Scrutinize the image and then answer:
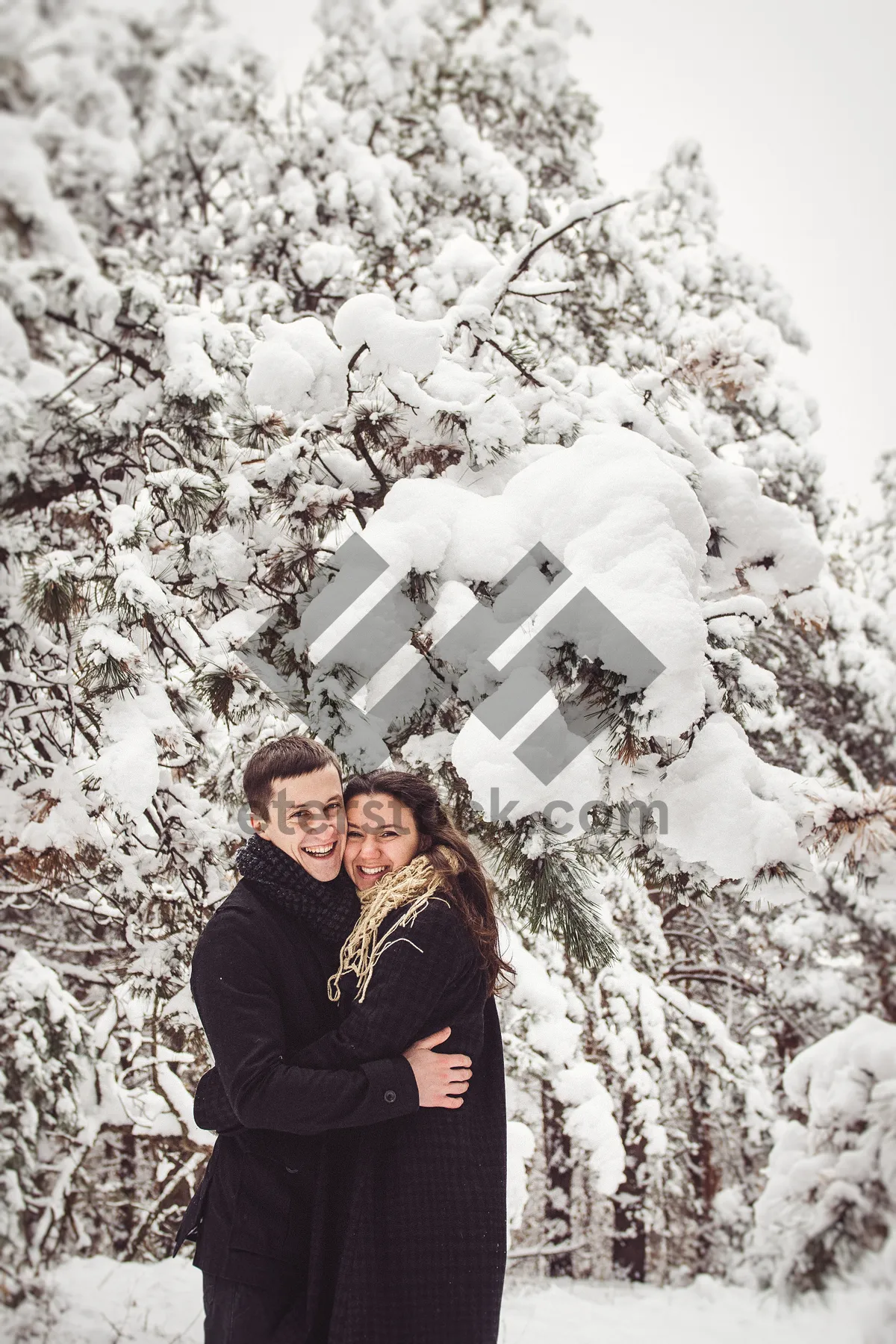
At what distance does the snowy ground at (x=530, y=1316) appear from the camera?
5102mm

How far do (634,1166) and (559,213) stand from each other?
9552mm

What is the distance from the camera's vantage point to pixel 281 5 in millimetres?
2406

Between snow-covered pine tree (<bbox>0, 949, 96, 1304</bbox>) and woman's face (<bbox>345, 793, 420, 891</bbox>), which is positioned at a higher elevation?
woman's face (<bbox>345, 793, 420, 891</bbox>)

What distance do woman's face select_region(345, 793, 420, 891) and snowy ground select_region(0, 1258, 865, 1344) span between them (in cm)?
456

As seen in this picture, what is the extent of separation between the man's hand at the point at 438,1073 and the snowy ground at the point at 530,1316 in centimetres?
444

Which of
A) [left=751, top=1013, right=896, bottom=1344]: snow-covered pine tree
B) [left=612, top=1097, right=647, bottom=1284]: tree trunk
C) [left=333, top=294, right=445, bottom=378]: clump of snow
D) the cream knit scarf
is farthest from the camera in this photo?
[left=612, top=1097, right=647, bottom=1284]: tree trunk

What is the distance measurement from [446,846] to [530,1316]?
6047 millimetres

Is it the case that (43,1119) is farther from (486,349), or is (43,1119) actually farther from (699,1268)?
(699,1268)

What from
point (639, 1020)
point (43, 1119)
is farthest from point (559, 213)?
point (43, 1119)

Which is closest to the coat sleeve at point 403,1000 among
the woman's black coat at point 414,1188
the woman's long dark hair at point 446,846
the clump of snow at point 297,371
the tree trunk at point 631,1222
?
the woman's black coat at point 414,1188

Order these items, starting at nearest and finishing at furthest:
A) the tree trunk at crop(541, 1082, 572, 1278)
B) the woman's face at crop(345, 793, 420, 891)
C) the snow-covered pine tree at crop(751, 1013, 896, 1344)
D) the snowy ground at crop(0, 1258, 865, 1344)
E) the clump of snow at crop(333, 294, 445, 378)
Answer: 1. the clump of snow at crop(333, 294, 445, 378)
2. the woman's face at crop(345, 793, 420, 891)
3. the snow-covered pine tree at crop(751, 1013, 896, 1344)
4. the snowy ground at crop(0, 1258, 865, 1344)
5. the tree trunk at crop(541, 1082, 572, 1278)

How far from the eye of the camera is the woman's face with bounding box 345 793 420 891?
7.25ft

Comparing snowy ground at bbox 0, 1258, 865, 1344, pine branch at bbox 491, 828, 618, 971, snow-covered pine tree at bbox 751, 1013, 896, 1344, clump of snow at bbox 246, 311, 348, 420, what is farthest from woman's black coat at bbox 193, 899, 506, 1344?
snowy ground at bbox 0, 1258, 865, 1344

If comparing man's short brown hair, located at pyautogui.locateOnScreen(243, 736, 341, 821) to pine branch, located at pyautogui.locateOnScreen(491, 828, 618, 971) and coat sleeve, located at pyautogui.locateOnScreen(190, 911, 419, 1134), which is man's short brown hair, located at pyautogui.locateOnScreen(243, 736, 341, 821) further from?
pine branch, located at pyautogui.locateOnScreen(491, 828, 618, 971)
